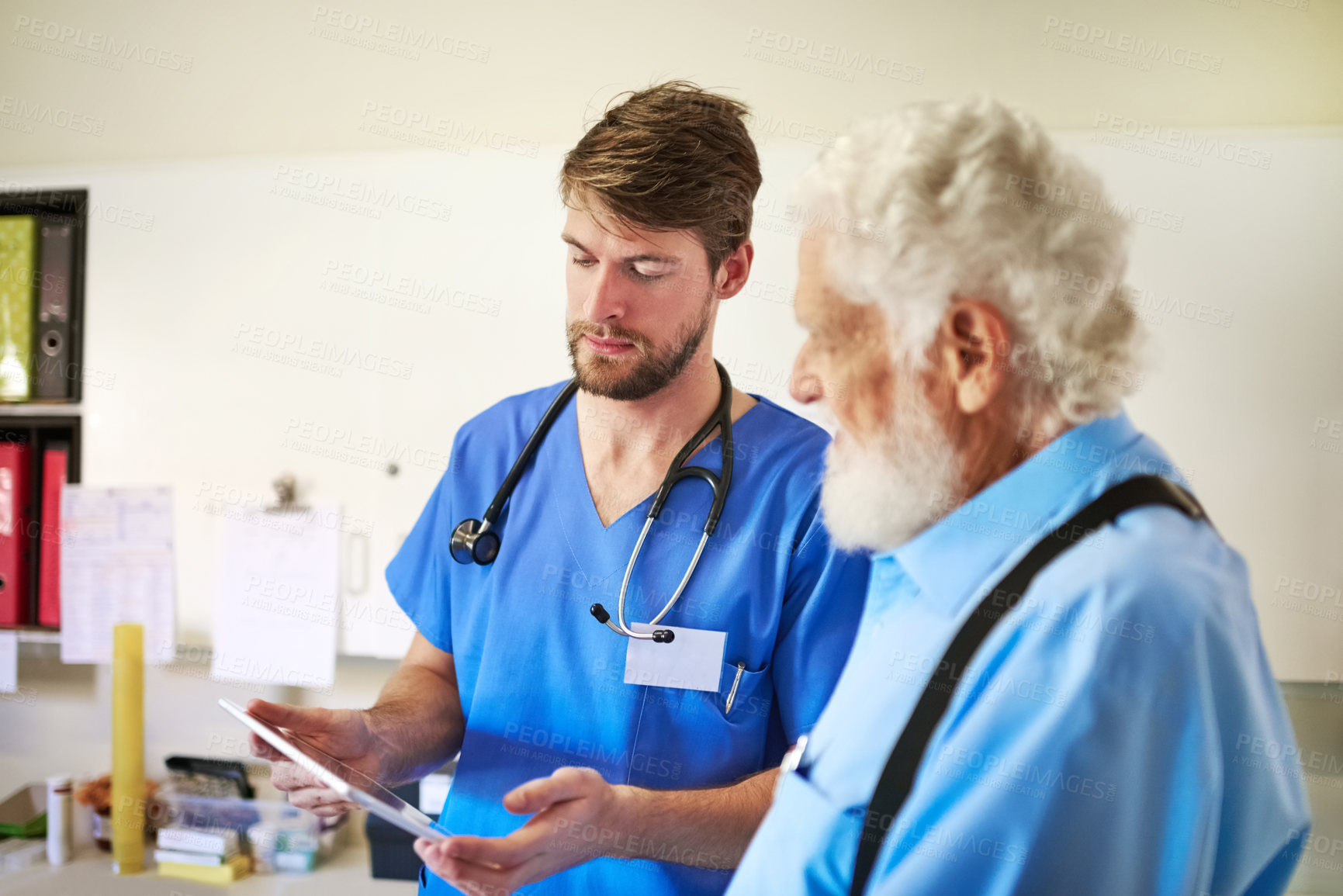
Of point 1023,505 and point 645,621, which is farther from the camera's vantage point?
point 645,621

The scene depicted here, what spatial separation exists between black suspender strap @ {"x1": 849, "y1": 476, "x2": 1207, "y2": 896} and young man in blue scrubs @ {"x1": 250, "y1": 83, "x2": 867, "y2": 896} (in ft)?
1.22

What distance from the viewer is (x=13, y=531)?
192 cm

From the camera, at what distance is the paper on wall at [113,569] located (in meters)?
1.91

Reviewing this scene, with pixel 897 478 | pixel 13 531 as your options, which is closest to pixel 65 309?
pixel 13 531

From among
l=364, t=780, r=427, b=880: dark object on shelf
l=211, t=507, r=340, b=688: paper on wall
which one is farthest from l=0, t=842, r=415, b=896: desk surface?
l=211, t=507, r=340, b=688: paper on wall

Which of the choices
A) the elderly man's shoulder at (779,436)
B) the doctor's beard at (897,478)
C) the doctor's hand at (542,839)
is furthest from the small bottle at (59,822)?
the doctor's beard at (897,478)

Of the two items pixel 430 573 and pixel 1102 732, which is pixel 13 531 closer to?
pixel 430 573

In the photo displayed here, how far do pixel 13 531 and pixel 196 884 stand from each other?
0.87m

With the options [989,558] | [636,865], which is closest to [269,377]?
[636,865]

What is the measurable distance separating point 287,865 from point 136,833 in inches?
12.6

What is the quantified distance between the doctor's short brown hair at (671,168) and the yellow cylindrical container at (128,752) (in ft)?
4.49

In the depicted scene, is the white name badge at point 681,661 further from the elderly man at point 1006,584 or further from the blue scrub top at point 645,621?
the elderly man at point 1006,584

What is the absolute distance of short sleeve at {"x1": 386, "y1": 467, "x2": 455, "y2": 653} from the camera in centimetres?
124

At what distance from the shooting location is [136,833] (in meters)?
1.75
